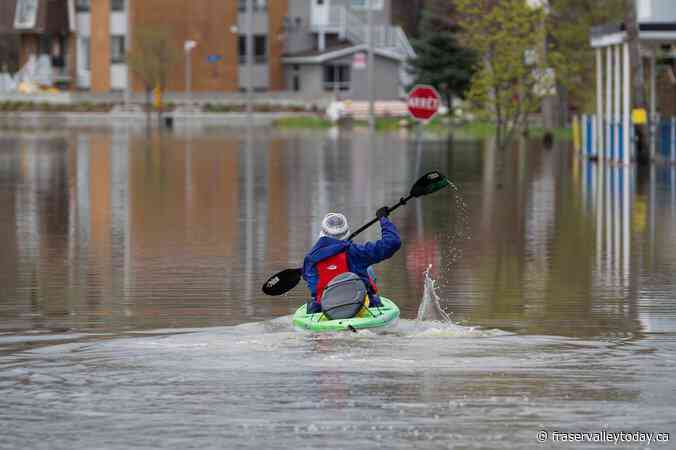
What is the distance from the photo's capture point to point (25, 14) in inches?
4296

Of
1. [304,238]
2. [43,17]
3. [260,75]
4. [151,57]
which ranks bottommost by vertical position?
[304,238]

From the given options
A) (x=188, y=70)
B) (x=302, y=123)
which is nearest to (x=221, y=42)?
(x=188, y=70)

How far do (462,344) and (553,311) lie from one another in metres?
2.87

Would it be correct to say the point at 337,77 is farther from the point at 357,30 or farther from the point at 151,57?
the point at 151,57

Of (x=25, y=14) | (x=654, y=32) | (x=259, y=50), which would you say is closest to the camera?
(x=654, y=32)

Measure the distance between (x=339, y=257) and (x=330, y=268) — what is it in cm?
12

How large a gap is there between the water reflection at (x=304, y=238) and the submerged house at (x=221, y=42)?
57939 mm

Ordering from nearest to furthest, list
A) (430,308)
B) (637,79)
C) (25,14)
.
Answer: (430,308) < (637,79) < (25,14)

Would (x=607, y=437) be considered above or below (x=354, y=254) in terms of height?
below

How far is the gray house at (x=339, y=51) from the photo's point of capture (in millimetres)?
106562

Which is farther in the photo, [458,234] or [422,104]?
[422,104]

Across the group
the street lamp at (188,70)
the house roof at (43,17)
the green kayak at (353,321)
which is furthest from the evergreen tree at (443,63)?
the green kayak at (353,321)

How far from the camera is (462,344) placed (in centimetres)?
1262

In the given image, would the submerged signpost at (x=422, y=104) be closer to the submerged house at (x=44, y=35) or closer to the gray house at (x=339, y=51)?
the gray house at (x=339, y=51)
